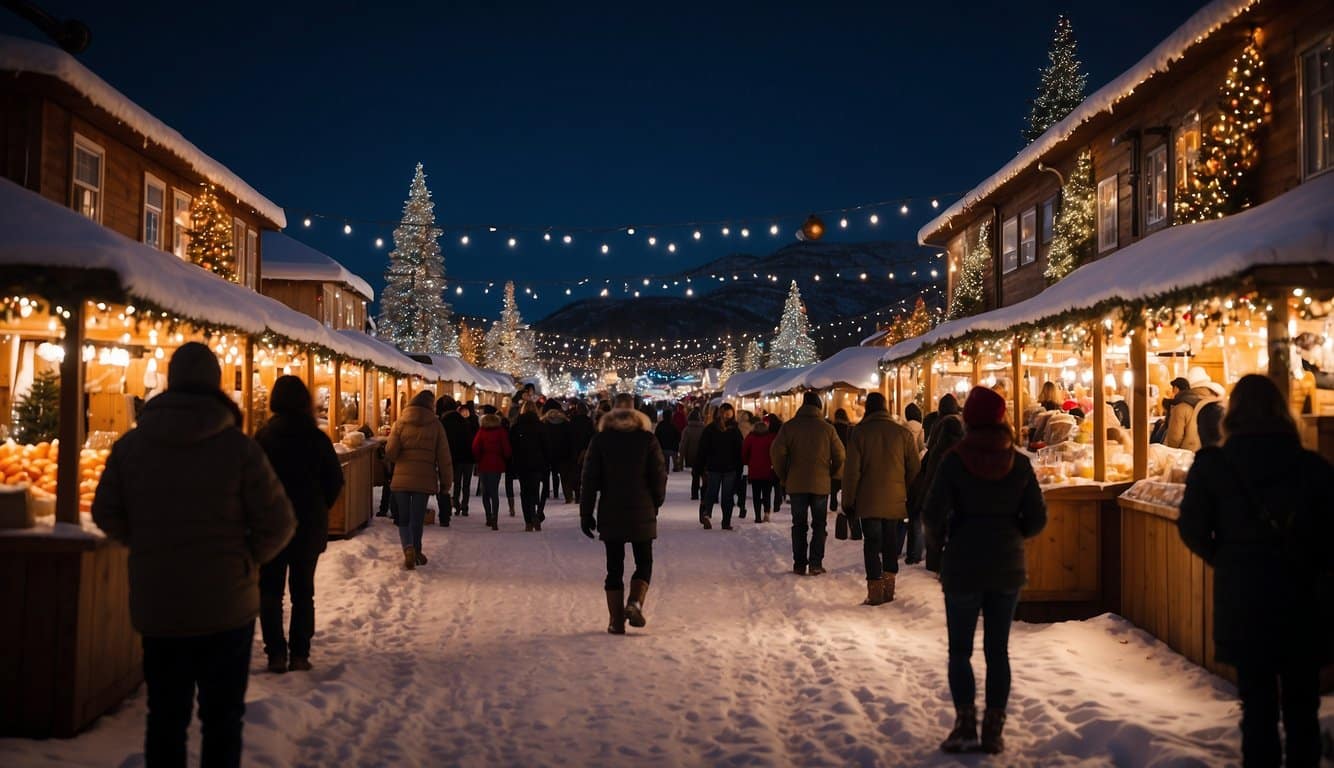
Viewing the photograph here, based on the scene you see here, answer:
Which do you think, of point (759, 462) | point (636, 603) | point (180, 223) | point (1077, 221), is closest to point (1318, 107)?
point (1077, 221)

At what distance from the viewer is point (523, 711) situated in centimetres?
655

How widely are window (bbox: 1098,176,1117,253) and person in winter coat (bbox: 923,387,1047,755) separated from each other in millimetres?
13348

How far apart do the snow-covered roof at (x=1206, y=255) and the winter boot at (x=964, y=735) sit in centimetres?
335

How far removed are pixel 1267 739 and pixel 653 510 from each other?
17.5 feet

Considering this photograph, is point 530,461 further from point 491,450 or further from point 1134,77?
point 1134,77

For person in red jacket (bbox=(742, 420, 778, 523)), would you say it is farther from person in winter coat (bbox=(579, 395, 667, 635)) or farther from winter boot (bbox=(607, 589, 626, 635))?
winter boot (bbox=(607, 589, 626, 635))

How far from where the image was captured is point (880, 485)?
1051cm

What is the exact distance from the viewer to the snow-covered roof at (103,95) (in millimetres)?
12758

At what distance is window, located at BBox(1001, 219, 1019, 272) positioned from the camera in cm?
2277

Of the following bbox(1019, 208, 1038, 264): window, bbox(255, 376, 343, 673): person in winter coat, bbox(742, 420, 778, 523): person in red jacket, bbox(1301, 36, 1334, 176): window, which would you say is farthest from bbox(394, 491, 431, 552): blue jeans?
bbox(1019, 208, 1038, 264): window

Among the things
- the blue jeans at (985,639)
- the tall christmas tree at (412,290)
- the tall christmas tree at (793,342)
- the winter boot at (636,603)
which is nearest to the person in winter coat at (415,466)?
the winter boot at (636,603)

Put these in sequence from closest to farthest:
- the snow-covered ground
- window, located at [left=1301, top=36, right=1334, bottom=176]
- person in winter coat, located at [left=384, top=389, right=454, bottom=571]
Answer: the snow-covered ground < window, located at [left=1301, top=36, right=1334, bottom=176] < person in winter coat, located at [left=384, top=389, right=454, bottom=571]

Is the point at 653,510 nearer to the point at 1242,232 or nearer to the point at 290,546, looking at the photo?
the point at 290,546

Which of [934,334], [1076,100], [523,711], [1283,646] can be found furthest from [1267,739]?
[1076,100]
